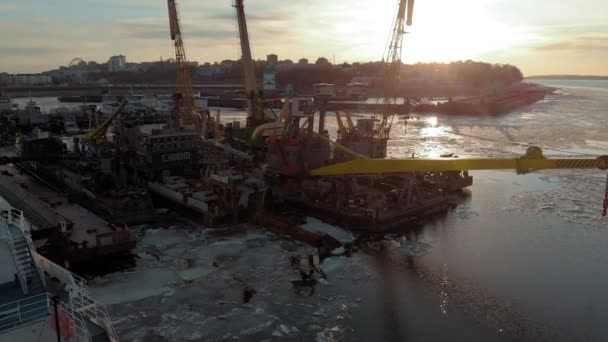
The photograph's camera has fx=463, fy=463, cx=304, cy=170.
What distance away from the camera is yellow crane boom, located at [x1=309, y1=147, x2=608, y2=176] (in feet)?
54.2

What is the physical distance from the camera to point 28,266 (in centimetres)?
1016

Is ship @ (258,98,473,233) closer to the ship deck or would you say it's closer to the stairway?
the ship deck

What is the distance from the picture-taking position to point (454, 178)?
3052 centimetres

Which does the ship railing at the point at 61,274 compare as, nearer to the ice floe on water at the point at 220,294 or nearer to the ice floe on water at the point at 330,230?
the ice floe on water at the point at 220,294

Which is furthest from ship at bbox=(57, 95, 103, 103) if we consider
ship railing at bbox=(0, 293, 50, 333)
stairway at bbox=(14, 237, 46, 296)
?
ship railing at bbox=(0, 293, 50, 333)

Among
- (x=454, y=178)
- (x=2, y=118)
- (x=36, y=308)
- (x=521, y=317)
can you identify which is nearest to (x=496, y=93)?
(x=454, y=178)

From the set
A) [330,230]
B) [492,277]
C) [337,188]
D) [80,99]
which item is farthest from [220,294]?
[80,99]

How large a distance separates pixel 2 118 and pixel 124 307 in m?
60.3

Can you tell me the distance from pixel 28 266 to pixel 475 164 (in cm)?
1546

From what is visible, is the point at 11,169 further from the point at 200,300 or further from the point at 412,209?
the point at 412,209

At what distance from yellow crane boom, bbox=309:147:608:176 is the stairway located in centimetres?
1448

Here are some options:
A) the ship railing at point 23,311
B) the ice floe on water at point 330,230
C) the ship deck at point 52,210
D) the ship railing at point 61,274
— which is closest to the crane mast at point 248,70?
the ship deck at point 52,210

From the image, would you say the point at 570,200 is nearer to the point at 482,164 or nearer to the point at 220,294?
the point at 482,164

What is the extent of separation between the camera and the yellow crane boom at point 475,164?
1652 centimetres
